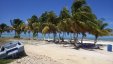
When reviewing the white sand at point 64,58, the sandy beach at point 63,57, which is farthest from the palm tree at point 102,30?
the white sand at point 64,58

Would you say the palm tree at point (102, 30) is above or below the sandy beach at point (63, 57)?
above

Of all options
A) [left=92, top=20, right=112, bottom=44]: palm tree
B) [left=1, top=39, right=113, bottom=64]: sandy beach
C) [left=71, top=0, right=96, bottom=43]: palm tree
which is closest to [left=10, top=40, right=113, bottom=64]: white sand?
[left=1, top=39, right=113, bottom=64]: sandy beach

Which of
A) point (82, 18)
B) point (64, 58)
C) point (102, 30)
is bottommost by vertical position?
point (64, 58)

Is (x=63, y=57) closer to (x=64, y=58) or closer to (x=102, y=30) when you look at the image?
(x=64, y=58)

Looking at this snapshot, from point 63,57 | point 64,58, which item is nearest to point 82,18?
point 63,57

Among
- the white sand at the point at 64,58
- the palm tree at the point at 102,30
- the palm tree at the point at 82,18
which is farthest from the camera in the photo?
the palm tree at the point at 102,30

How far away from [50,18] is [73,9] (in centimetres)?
1479

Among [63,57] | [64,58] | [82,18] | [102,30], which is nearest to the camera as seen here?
[64,58]

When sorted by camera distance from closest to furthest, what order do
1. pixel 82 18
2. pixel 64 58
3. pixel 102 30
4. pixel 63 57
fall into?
pixel 64 58
pixel 63 57
pixel 82 18
pixel 102 30

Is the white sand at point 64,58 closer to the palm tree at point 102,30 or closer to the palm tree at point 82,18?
the palm tree at point 82,18

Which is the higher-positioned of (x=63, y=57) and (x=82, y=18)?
(x=82, y=18)

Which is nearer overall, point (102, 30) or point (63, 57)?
point (63, 57)

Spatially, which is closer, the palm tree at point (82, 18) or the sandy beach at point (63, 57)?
the sandy beach at point (63, 57)

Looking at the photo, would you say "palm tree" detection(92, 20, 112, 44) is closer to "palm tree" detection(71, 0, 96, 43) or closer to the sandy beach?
"palm tree" detection(71, 0, 96, 43)
